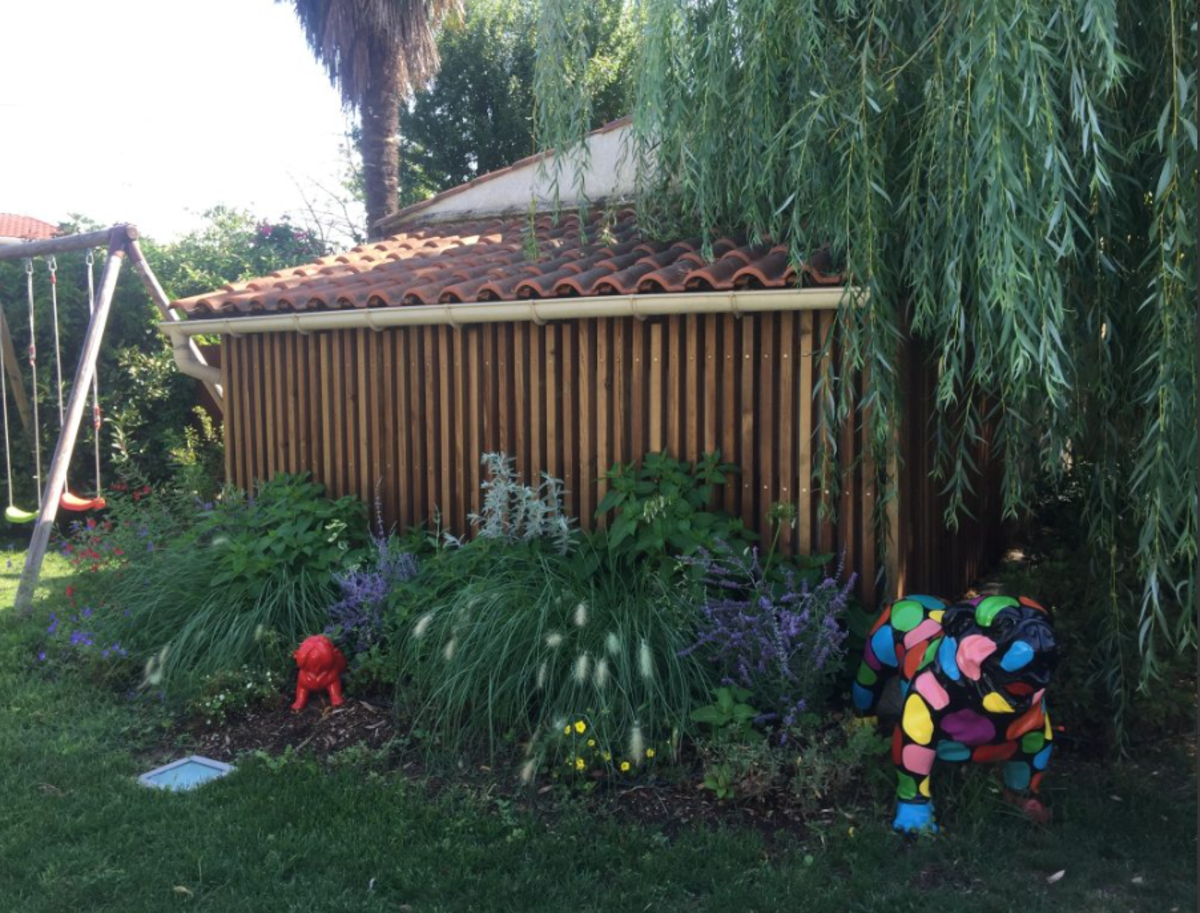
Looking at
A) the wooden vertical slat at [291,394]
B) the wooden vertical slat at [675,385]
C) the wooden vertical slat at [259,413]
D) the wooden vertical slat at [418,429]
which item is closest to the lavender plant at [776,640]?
the wooden vertical slat at [675,385]

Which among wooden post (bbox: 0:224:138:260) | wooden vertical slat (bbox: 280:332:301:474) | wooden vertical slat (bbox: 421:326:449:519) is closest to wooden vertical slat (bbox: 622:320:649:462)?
wooden vertical slat (bbox: 421:326:449:519)

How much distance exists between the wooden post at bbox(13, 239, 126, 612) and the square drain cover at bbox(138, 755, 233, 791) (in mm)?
3289

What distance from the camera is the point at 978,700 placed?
391cm

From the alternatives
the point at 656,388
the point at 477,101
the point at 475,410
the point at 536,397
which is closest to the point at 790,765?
the point at 656,388

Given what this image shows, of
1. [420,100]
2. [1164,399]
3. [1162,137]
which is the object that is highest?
[420,100]

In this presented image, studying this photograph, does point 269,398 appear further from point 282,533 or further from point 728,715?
point 728,715

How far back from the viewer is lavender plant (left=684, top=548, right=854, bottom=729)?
15.1 ft

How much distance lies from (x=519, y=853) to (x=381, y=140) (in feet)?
36.4

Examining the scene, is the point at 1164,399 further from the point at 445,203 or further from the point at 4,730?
the point at 445,203

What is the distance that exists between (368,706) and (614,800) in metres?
1.69

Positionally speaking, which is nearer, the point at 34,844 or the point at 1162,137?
the point at 1162,137

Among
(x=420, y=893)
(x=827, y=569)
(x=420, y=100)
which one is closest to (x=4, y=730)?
(x=420, y=893)

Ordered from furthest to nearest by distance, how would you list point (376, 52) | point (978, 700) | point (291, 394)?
point (376, 52), point (291, 394), point (978, 700)

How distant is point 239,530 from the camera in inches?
270
